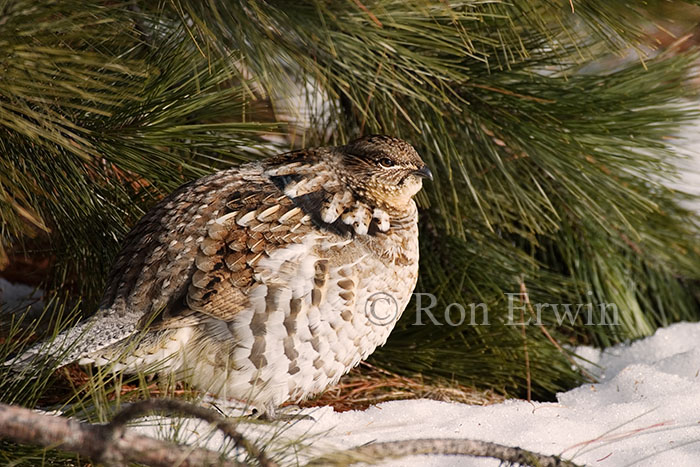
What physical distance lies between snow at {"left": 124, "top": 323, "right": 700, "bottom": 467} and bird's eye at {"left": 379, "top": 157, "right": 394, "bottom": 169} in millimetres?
949

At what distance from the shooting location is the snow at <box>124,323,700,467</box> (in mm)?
2436

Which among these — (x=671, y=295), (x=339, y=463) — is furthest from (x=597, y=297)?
(x=339, y=463)

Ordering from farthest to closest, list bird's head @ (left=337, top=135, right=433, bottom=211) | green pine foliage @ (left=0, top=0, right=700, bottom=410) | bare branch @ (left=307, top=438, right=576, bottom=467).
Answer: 1. bird's head @ (left=337, top=135, right=433, bottom=211)
2. green pine foliage @ (left=0, top=0, right=700, bottom=410)
3. bare branch @ (left=307, top=438, right=576, bottom=467)

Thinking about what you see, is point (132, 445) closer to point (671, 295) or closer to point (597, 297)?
point (597, 297)

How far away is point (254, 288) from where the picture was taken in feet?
8.25

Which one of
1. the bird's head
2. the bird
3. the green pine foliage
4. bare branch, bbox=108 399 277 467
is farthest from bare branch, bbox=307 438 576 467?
the bird's head

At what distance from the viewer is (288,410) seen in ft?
9.67

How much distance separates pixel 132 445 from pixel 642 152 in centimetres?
312

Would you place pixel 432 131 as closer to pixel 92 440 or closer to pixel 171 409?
pixel 171 409

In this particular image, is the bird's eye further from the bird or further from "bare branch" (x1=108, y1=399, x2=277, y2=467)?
"bare branch" (x1=108, y1=399, x2=277, y2=467)

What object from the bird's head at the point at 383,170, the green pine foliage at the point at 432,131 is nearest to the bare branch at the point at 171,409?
the green pine foliage at the point at 432,131

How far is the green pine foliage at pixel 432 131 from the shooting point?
2314 millimetres

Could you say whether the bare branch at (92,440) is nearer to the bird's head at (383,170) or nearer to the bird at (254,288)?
the bird at (254,288)

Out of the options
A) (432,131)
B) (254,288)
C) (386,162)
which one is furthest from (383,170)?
(254,288)
